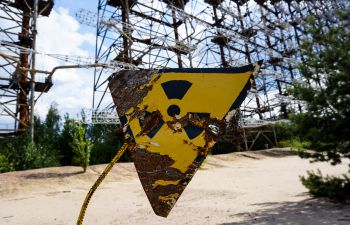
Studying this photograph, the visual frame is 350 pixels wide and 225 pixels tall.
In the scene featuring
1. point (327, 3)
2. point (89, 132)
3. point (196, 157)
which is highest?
point (327, 3)

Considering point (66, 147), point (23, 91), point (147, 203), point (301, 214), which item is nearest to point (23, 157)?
point (66, 147)

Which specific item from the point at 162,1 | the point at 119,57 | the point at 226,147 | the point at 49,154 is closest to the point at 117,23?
the point at 119,57

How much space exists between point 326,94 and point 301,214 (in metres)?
2.55

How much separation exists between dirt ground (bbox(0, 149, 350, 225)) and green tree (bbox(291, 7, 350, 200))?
1.18 metres

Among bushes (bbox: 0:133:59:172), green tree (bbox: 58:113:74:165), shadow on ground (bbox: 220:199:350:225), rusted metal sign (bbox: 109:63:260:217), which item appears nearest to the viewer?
rusted metal sign (bbox: 109:63:260:217)

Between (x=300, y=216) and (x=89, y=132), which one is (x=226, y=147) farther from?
(x=300, y=216)

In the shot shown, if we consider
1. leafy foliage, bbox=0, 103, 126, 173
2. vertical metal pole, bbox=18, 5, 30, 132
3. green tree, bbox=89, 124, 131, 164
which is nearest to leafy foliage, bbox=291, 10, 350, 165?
leafy foliage, bbox=0, 103, 126, 173

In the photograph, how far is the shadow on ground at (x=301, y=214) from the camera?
15.5 feet

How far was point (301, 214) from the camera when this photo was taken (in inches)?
207

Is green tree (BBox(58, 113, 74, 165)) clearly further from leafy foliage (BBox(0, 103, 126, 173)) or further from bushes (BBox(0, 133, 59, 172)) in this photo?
bushes (BBox(0, 133, 59, 172))

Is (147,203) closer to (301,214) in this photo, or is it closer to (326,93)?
(301,214)

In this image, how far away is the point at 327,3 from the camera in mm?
39469

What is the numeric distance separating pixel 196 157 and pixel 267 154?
19244mm

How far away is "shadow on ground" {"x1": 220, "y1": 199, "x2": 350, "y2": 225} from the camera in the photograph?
4727 millimetres
